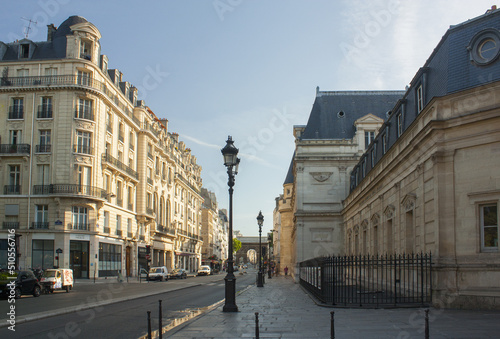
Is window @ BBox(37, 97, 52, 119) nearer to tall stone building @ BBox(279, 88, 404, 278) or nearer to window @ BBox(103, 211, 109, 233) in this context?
window @ BBox(103, 211, 109, 233)

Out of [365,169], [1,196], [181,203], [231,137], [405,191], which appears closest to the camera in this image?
[231,137]


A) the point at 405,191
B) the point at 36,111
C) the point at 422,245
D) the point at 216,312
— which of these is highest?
the point at 36,111

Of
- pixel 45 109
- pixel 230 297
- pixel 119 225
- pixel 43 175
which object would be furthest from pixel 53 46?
pixel 230 297

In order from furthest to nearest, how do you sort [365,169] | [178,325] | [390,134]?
[365,169], [390,134], [178,325]

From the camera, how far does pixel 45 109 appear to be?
45.5 m

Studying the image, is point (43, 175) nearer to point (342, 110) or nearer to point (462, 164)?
point (342, 110)

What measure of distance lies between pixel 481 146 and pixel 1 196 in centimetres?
4051

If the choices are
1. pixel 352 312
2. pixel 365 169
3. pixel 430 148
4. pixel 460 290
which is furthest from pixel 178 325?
pixel 365 169

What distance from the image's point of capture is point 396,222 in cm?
2347

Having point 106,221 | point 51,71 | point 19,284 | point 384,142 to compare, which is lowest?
point 19,284

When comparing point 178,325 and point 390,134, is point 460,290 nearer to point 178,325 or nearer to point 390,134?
point 178,325

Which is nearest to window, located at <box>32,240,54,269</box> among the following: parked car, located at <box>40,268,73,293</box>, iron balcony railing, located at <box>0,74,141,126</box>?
iron balcony railing, located at <box>0,74,141,126</box>

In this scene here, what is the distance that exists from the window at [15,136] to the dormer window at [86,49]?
29.3 ft

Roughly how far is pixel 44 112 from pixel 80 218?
9.98m
